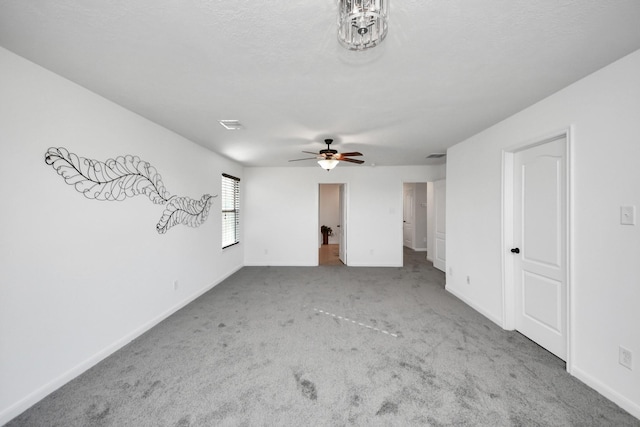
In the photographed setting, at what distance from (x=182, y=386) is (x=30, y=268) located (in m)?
1.38

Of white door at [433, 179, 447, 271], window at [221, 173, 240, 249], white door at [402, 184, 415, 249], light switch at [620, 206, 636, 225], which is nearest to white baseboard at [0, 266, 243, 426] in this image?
window at [221, 173, 240, 249]

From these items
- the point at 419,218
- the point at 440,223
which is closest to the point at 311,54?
the point at 440,223

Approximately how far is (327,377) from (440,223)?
4.84 metres

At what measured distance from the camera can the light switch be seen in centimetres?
167

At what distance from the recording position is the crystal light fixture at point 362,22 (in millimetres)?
823

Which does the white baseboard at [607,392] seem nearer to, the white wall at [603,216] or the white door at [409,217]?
the white wall at [603,216]

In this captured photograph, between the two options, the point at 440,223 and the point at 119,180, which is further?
the point at 440,223

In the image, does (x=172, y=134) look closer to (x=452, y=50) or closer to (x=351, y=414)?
(x=452, y=50)

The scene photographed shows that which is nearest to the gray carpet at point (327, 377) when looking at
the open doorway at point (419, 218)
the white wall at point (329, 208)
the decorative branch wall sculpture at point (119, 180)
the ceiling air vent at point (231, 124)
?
the decorative branch wall sculpture at point (119, 180)

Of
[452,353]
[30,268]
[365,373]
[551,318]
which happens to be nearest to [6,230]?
[30,268]

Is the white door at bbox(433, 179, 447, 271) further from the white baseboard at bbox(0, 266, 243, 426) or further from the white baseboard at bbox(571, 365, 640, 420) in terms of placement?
the white baseboard at bbox(0, 266, 243, 426)

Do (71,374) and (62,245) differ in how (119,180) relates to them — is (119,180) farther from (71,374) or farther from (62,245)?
(71,374)

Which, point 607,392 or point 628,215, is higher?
point 628,215

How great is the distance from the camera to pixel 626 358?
1.71 m
